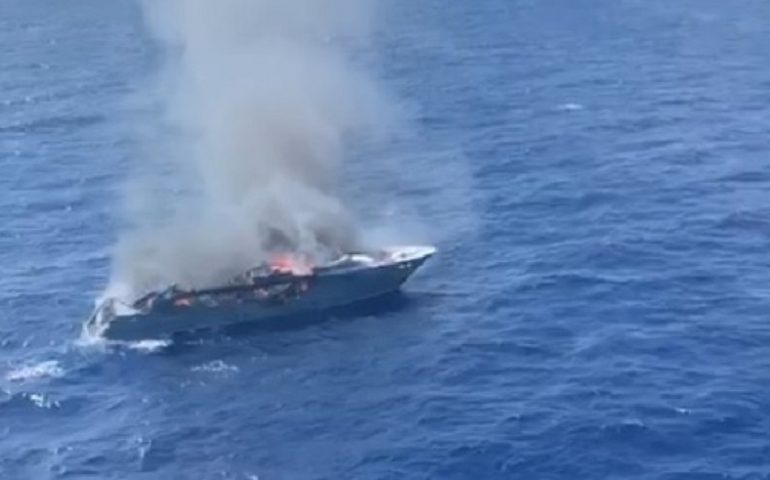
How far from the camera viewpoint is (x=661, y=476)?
192875mm

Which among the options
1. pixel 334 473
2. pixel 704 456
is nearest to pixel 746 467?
pixel 704 456

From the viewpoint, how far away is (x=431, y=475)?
197 metres

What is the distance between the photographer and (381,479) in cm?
19712

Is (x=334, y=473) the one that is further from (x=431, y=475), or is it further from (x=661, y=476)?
(x=661, y=476)

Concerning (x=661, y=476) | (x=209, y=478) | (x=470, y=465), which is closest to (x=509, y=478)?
(x=470, y=465)

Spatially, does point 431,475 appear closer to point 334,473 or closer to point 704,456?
point 334,473

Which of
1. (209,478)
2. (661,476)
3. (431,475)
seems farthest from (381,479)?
(661,476)

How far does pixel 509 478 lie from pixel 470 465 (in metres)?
5.90

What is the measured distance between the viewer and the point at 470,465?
652ft

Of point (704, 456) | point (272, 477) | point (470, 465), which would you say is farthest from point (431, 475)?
point (704, 456)

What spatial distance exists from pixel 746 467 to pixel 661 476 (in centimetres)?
1070

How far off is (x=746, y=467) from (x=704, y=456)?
556 cm

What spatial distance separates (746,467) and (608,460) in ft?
54.2

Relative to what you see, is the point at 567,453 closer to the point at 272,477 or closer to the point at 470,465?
the point at 470,465
